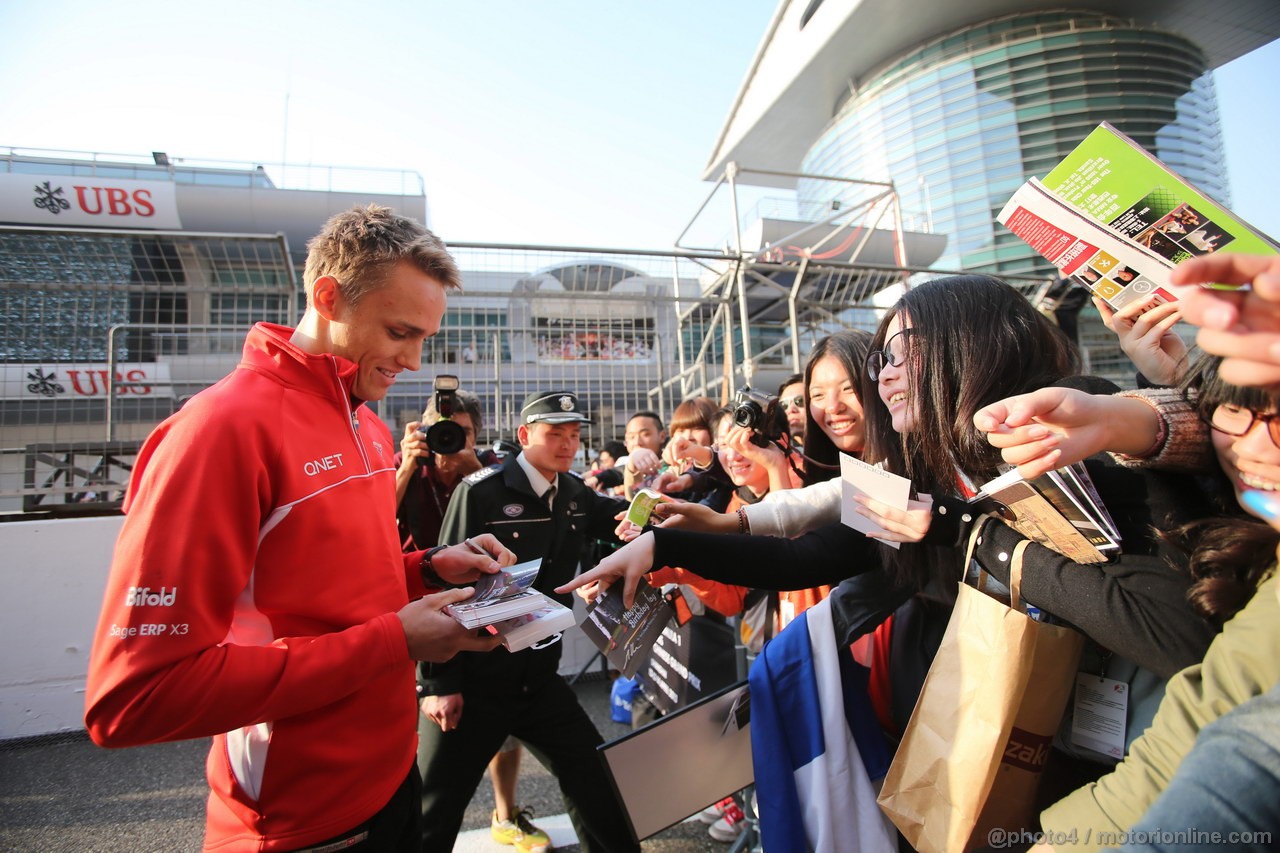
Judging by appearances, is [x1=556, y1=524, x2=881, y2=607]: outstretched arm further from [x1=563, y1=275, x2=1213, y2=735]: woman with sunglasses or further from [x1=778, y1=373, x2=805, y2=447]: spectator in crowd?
[x1=778, y1=373, x2=805, y2=447]: spectator in crowd

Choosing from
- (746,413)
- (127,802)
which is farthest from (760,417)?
(127,802)

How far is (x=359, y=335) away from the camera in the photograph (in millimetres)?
1414

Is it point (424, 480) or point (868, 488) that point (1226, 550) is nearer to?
point (868, 488)

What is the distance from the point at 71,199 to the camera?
804 centimetres

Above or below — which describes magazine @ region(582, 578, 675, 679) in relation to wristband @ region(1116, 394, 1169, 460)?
below

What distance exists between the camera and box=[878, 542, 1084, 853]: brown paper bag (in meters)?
1.02

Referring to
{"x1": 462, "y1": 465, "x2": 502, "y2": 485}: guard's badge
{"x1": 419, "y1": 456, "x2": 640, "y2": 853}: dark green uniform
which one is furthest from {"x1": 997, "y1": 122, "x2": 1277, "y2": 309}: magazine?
{"x1": 462, "y1": 465, "x2": 502, "y2": 485}: guard's badge

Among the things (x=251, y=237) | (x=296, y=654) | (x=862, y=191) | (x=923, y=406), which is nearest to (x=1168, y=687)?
(x=923, y=406)

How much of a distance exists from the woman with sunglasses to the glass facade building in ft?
49.6

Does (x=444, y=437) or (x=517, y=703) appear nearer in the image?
(x=517, y=703)

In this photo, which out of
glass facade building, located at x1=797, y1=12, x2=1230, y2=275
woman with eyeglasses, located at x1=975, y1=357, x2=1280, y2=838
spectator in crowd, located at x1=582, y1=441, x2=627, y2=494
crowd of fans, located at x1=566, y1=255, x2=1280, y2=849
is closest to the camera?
crowd of fans, located at x1=566, y1=255, x2=1280, y2=849

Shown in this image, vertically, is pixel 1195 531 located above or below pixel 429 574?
above

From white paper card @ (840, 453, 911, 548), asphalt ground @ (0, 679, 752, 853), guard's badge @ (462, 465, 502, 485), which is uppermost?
guard's badge @ (462, 465, 502, 485)

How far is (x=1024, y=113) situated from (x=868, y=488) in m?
18.6
